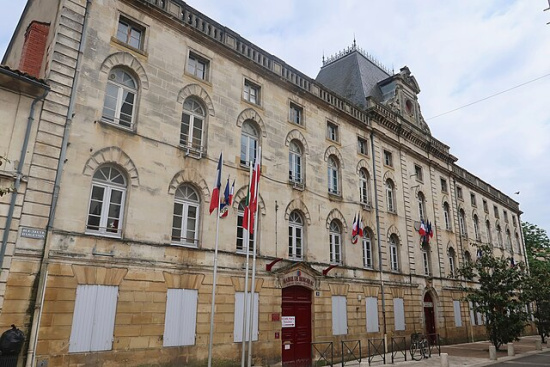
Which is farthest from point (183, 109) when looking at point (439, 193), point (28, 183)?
point (439, 193)

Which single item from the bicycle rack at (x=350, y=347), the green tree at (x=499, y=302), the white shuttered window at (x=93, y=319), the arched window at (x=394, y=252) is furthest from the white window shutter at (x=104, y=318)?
the green tree at (x=499, y=302)

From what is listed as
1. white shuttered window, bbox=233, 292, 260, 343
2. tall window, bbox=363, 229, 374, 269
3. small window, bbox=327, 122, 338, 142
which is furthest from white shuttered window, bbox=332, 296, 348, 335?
small window, bbox=327, 122, 338, 142

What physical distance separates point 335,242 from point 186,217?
802cm

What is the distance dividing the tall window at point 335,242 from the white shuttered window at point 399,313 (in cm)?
455

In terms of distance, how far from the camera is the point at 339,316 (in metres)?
16.9

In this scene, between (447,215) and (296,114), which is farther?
(447,215)

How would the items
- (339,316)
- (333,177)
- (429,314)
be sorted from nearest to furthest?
(339,316) → (333,177) → (429,314)

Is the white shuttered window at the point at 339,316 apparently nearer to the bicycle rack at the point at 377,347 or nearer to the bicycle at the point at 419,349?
the bicycle rack at the point at 377,347

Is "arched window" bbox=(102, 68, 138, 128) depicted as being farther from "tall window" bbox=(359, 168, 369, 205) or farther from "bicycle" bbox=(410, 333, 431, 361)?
"bicycle" bbox=(410, 333, 431, 361)

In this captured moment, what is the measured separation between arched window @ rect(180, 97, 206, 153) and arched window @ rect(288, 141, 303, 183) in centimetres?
455

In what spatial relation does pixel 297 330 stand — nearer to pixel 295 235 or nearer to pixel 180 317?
pixel 295 235

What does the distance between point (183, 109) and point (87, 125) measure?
11.5 feet

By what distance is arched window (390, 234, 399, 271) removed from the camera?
2118 cm

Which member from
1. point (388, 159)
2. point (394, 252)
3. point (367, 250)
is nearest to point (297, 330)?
point (367, 250)
